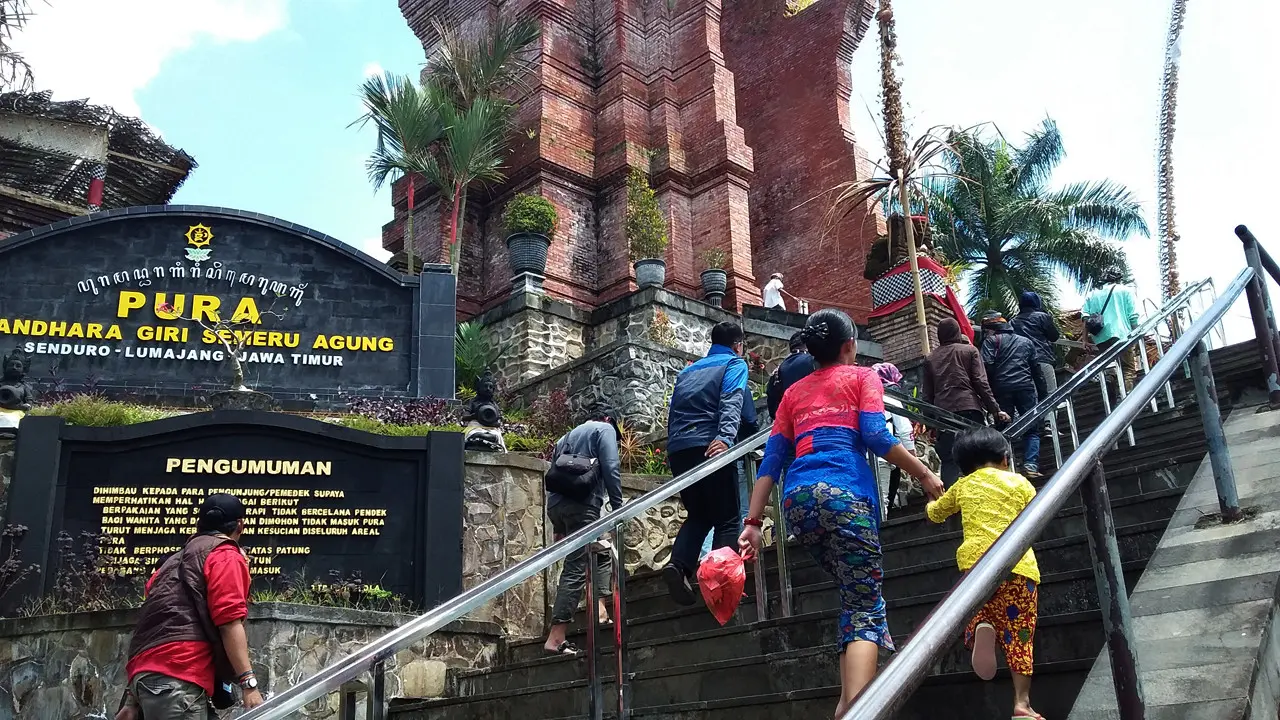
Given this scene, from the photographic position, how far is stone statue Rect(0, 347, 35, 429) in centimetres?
1011

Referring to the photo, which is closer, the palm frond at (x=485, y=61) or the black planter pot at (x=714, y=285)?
the black planter pot at (x=714, y=285)

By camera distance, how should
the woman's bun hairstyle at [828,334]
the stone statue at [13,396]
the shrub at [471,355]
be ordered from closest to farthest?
1. the woman's bun hairstyle at [828,334]
2. the stone statue at [13,396]
3. the shrub at [471,355]

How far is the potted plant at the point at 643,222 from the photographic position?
20.9 meters

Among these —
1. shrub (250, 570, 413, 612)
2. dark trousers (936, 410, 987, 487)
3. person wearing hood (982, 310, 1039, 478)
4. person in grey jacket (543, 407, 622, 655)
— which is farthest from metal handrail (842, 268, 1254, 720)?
shrub (250, 570, 413, 612)

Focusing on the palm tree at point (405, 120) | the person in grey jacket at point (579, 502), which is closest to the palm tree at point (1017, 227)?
the palm tree at point (405, 120)

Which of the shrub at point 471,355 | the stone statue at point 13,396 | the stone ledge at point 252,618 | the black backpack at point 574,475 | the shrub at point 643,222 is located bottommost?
the stone ledge at point 252,618

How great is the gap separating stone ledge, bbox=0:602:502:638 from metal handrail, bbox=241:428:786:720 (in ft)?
11.3

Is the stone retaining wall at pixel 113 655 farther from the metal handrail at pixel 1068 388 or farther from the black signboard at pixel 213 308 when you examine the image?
the black signboard at pixel 213 308

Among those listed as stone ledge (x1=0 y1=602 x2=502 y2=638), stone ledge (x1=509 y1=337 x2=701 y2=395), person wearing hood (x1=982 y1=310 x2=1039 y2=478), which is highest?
stone ledge (x1=509 y1=337 x2=701 y2=395)

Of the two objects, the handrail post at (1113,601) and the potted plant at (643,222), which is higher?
the potted plant at (643,222)

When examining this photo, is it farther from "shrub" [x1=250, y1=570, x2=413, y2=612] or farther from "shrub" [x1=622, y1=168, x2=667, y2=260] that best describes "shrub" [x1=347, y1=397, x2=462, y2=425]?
"shrub" [x1=622, y1=168, x2=667, y2=260]

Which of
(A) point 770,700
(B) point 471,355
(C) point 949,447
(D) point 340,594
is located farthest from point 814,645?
(B) point 471,355

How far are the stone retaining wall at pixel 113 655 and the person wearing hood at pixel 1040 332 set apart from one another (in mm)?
5745

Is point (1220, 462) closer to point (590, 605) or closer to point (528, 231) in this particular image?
point (590, 605)
